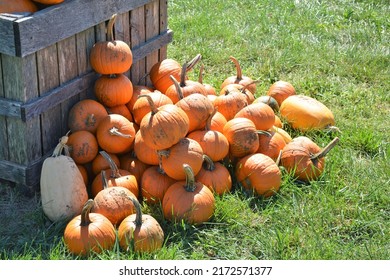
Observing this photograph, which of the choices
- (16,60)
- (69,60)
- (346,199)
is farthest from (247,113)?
(16,60)

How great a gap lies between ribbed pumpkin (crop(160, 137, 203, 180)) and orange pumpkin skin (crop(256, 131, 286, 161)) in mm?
642

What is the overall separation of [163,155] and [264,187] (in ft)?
2.36

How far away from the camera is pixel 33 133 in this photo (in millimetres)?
4391

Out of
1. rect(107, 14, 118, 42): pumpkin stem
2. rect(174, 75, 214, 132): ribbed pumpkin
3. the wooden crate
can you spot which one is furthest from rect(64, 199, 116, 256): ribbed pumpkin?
rect(107, 14, 118, 42): pumpkin stem

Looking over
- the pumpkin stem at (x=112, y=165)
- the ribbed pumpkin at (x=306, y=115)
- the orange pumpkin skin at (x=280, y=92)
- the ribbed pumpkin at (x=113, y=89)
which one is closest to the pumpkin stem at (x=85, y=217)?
the pumpkin stem at (x=112, y=165)

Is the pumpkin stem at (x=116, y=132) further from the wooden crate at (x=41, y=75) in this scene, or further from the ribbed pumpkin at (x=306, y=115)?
the ribbed pumpkin at (x=306, y=115)

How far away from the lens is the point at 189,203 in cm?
412

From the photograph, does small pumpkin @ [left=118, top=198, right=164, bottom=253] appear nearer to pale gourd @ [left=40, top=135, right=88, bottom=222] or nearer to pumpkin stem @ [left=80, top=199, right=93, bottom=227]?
pumpkin stem @ [left=80, top=199, right=93, bottom=227]

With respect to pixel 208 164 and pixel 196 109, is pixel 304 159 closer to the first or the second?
pixel 208 164

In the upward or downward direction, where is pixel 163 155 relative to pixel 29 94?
downward

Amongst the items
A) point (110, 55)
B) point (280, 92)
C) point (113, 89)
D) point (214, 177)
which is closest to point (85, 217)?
point (214, 177)

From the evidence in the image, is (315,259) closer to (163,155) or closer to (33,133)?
(163,155)

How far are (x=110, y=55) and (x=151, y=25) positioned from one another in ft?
3.02

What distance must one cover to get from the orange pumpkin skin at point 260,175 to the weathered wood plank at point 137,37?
4.42ft
